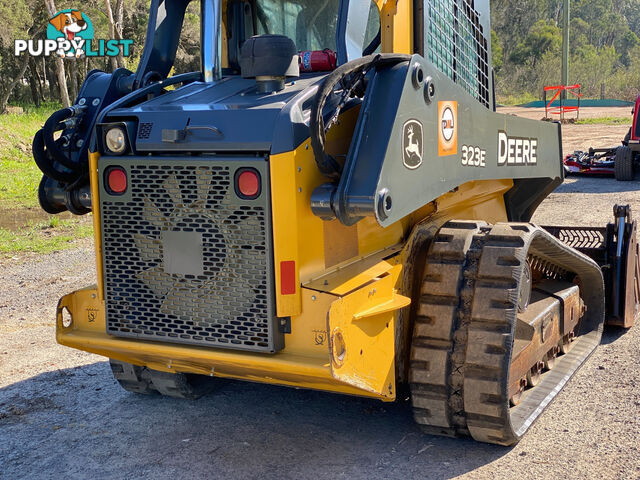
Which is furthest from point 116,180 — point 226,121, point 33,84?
point 33,84

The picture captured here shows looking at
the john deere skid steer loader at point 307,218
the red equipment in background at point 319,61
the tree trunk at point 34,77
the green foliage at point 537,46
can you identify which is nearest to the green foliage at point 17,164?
the john deere skid steer loader at point 307,218

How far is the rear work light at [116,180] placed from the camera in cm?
361

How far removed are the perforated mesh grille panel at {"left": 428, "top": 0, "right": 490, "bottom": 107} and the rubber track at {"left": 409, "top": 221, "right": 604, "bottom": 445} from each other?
104cm

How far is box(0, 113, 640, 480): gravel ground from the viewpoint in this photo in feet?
12.1

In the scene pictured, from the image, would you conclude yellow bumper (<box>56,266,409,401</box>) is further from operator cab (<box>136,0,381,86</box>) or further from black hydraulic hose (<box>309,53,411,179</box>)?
operator cab (<box>136,0,381,86</box>)

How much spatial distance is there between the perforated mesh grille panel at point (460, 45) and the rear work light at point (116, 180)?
177cm

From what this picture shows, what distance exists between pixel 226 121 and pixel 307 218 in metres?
0.58

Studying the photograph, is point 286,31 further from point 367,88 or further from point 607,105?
point 607,105

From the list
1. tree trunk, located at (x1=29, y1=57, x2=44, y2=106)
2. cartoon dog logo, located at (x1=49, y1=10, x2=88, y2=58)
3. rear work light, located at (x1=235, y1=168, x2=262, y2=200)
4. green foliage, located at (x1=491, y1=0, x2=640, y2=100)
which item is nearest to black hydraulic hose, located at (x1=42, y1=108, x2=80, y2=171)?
rear work light, located at (x1=235, y1=168, x2=262, y2=200)

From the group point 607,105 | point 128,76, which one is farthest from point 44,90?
point 128,76

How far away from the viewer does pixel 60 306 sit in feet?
12.8

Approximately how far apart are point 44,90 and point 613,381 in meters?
48.1

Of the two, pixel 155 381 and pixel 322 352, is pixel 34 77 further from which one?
pixel 322 352

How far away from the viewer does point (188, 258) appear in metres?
3.50
